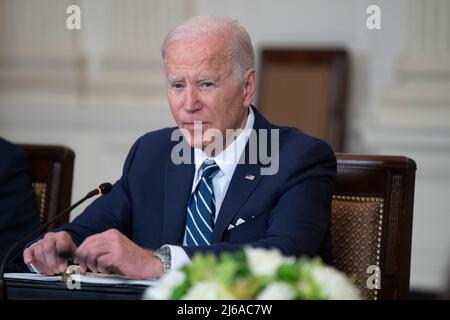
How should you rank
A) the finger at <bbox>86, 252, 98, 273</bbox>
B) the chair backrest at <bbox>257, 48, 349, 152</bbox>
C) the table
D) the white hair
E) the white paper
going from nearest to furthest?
the table < the white paper < the finger at <bbox>86, 252, 98, 273</bbox> < the white hair < the chair backrest at <bbox>257, 48, 349, 152</bbox>

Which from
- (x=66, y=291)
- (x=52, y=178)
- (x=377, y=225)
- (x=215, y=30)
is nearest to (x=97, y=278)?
(x=66, y=291)

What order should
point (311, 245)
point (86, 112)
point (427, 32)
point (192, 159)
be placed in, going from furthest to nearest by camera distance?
1. point (86, 112)
2. point (427, 32)
3. point (192, 159)
4. point (311, 245)

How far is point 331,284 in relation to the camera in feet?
4.38

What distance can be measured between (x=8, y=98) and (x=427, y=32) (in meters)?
3.00

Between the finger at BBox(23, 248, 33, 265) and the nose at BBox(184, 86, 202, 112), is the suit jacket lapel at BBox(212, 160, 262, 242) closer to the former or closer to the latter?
the nose at BBox(184, 86, 202, 112)

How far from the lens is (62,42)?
21.2 ft

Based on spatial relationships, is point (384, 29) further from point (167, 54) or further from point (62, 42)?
point (167, 54)

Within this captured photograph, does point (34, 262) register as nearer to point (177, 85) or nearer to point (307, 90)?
point (177, 85)

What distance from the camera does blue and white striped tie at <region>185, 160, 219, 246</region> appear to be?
8.85ft

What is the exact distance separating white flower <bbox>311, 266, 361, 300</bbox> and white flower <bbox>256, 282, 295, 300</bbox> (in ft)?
0.17

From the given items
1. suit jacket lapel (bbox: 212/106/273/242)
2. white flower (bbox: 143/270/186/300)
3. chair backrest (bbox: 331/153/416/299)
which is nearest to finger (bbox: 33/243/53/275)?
suit jacket lapel (bbox: 212/106/273/242)

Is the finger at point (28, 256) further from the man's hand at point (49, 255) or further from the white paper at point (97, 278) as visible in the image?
the white paper at point (97, 278)

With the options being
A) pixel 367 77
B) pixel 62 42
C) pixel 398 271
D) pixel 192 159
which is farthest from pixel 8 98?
pixel 398 271

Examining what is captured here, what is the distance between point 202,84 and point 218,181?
0.31 meters
